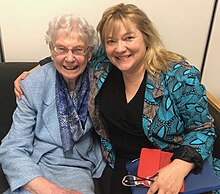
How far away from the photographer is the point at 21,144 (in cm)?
138

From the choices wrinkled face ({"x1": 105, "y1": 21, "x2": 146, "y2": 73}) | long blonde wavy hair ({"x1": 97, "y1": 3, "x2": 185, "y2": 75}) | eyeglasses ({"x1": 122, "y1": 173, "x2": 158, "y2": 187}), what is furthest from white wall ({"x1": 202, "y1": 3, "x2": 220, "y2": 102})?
eyeglasses ({"x1": 122, "y1": 173, "x2": 158, "y2": 187})

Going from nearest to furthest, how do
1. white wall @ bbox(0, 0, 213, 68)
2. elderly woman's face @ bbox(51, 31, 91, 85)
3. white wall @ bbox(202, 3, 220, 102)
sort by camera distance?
elderly woman's face @ bbox(51, 31, 91, 85), white wall @ bbox(0, 0, 213, 68), white wall @ bbox(202, 3, 220, 102)

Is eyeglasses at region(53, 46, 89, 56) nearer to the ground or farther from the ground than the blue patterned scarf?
Answer: farther from the ground

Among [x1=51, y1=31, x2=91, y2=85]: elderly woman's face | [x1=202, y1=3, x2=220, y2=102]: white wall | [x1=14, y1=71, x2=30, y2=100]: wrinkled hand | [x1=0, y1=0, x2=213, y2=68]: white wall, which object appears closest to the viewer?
[x1=51, y1=31, x2=91, y2=85]: elderly woman's face

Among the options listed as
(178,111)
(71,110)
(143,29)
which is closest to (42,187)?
(71,110)

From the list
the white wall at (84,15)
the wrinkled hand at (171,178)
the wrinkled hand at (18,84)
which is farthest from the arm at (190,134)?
the wrinkled hand at (18,84)

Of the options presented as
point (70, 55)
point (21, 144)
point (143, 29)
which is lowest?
point (21, 144)

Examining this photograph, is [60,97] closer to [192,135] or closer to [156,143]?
[156,143]

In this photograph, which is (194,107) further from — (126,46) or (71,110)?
(71,110)

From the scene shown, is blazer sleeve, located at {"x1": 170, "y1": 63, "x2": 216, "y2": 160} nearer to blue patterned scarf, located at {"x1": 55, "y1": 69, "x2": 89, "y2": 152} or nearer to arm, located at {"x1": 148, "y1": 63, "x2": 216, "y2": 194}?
arm, located at {"x1": 148, "y1": 63, "x2": 216, "y2": 194}

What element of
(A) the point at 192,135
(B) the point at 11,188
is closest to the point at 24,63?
(B) the point at 11,188

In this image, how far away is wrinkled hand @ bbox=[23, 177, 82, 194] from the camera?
1253 mm

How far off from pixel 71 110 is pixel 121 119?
0.80 ft

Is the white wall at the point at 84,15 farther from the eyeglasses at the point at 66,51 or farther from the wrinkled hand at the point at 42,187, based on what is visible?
the wrinkled hand at the point at 42,187
